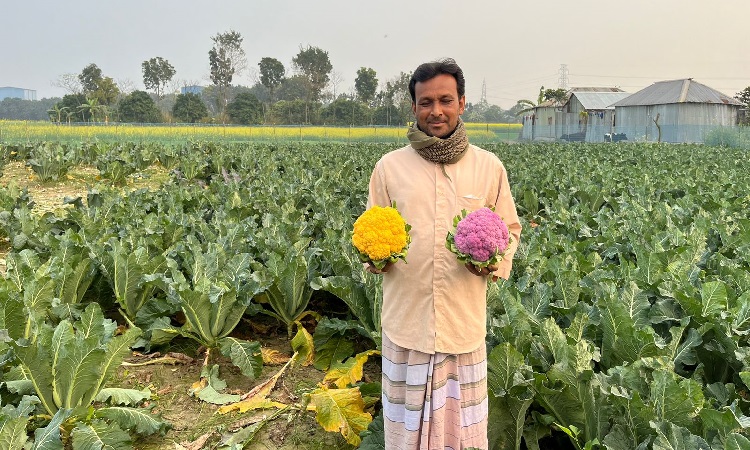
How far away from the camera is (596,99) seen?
Answer: 59812 mm

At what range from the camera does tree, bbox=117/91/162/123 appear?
47.5 meters

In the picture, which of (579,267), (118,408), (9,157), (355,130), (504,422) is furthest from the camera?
(355,130)

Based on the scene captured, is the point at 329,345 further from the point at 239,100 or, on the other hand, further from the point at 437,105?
the point at 239,100

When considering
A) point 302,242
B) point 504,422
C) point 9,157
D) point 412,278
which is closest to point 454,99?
point 412,278

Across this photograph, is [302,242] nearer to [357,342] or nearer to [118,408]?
[357,342]

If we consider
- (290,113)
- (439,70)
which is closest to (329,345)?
(439,70)

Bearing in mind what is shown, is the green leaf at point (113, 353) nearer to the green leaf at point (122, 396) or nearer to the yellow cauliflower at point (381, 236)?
the green leaf at point (122, 396)

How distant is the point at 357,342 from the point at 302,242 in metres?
1.08

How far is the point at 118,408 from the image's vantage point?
300 cm

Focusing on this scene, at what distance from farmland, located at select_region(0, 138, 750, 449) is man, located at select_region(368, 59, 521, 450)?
0.41 meters

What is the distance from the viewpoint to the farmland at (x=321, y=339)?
243 centimetres

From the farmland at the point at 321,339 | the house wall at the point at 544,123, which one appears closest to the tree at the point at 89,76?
the house wall at the point at 544,123

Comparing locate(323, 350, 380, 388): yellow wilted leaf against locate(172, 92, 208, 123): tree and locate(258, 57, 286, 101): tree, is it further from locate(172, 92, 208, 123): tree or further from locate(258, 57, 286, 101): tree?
locate(258, 57, 286, 101): tree

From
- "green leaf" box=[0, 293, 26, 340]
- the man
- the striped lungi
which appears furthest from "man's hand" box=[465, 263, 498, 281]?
"green leaf" box=[0, 293, 26, 340]
